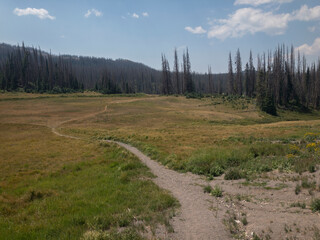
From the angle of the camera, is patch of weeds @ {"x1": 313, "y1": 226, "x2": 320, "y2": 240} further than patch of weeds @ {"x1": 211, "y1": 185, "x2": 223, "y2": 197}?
No

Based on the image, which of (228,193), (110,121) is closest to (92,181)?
(228,193)

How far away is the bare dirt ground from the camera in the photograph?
6871 millimetres

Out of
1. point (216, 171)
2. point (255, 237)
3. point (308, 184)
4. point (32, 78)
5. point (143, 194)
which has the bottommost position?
point (216, 171)

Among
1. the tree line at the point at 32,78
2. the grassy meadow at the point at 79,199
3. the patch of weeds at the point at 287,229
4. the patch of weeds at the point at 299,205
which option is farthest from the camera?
the tree line at the point at 32,78

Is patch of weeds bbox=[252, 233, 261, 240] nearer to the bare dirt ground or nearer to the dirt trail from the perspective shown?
the bare dirt ground

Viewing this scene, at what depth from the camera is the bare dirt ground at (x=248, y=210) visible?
22.5 feet

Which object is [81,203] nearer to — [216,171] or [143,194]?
[143,194]

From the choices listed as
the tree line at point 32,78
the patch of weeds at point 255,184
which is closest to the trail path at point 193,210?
the patch of weeds at point 255,184

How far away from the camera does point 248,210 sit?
28.0 ft

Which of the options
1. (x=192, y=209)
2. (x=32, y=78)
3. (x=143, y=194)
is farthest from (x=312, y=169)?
(x=32, y=78)

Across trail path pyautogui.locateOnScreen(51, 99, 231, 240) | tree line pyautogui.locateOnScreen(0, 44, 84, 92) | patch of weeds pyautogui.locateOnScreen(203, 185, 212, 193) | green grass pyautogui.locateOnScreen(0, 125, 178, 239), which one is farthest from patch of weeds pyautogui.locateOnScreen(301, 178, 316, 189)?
tree line pyautogui.locateOnScreen(0, 44, 84, 92)

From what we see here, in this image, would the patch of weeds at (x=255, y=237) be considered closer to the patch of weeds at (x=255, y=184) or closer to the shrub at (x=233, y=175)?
the patch of weeds at (x=255, y=184)

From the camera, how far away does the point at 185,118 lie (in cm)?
5494

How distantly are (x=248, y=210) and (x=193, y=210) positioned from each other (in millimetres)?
2049
